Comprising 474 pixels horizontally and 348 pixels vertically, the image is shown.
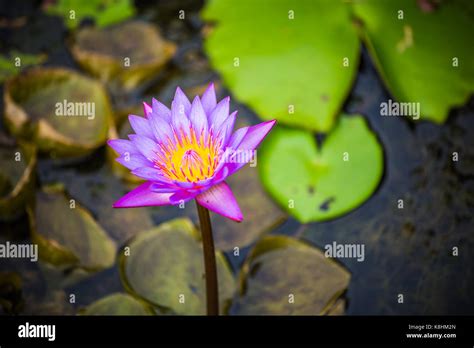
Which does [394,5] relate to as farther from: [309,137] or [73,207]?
[73,207]

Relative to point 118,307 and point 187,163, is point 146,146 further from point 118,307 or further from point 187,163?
point 118,307

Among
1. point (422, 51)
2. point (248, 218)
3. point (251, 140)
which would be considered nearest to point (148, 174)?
point (251, 140)

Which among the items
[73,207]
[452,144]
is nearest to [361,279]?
[452,144]

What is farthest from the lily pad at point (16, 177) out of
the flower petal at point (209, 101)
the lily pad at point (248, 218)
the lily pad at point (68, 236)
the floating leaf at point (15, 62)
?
the flower petal at point (209, 101)

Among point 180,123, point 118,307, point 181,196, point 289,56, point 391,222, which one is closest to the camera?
point 181,196

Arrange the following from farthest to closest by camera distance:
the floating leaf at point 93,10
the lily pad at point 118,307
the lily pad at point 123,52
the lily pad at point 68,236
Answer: the floating leaf at point 93,10, the lily pad at point 123,52, the lily pad at point 68,236, the lily pad at point 118,307

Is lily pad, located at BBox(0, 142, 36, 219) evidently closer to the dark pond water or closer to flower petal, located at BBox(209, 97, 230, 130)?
the dark pond water

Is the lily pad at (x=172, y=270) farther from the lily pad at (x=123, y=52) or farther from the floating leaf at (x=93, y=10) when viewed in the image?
Result: the floating leaf at (x=93, y=10)
